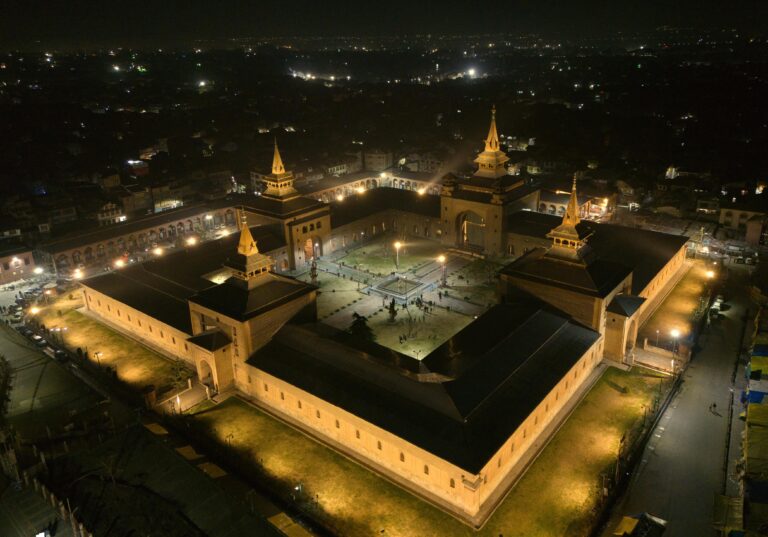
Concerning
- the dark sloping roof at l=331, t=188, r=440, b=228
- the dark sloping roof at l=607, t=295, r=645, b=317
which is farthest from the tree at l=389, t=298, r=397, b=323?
the dark sloping roof at l=331, t=188, r=440, b=228

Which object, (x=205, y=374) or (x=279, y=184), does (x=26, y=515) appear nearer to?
(x=205, y=374)

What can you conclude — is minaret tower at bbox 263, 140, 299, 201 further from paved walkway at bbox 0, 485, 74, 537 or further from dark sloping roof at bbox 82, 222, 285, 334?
paved walkway at bbox 0, 485, 74, 537

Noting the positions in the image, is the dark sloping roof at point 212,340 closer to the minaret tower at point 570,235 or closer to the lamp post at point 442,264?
the minaret tower at point 570,235

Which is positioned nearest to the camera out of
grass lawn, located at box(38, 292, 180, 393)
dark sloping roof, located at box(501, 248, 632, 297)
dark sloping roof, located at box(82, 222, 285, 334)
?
dark sloping roof, located at box(501, 248, 632, 297)

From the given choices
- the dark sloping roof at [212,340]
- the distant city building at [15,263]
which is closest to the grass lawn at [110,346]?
the dark sloping roof at [212,340]

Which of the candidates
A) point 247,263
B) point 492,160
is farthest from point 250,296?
point 492,160

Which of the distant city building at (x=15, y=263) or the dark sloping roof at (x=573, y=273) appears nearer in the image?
the dark sloping roof at (x=573, y=273)
